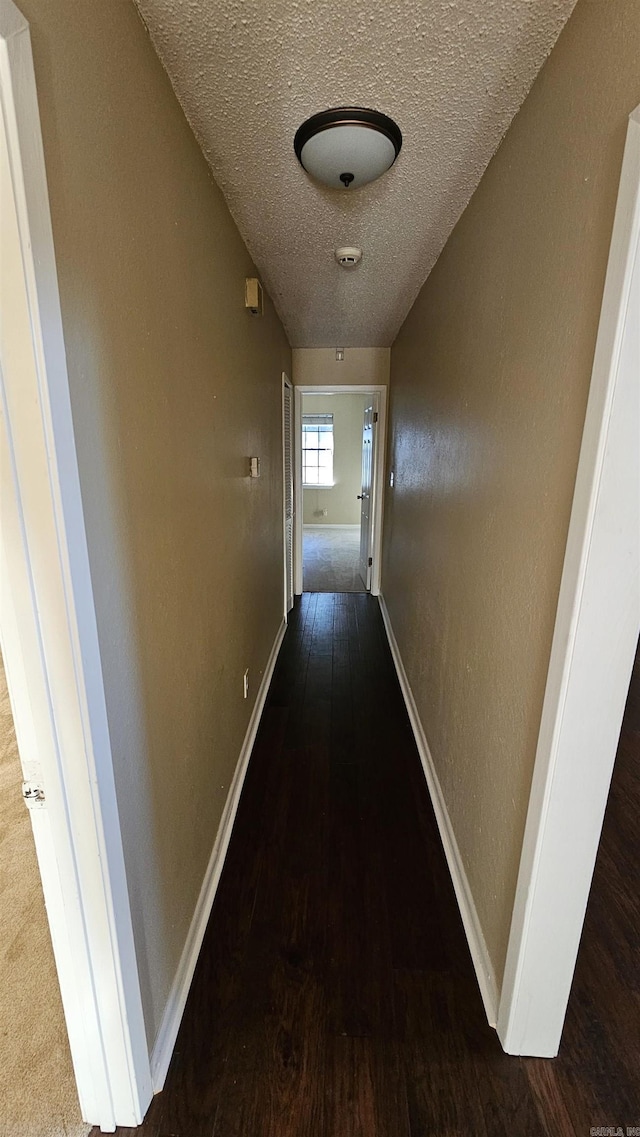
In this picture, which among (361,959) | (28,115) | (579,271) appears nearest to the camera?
(28,115)

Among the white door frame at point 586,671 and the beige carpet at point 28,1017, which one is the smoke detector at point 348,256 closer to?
the white door frame at point 586,671

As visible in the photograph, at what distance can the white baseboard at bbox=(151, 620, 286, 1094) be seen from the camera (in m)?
1.13

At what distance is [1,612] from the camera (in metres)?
0.75

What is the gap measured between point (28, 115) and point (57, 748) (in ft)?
2.99

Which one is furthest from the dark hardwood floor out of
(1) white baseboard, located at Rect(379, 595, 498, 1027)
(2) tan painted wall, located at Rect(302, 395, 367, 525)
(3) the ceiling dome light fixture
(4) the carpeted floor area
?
(2) tan painted wall, located at Rect(302, 395, 367, 525)

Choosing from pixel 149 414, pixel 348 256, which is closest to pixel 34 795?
pixel 149 414

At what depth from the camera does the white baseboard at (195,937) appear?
3.72 ft

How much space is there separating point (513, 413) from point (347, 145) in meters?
0.85

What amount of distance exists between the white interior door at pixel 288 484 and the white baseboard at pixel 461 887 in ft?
6.14

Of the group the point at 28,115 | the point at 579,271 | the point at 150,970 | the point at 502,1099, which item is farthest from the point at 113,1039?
the point at 579,271

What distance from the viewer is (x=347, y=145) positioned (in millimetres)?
1272

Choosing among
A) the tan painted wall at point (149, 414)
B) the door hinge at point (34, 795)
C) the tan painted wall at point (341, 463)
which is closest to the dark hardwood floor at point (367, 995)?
the tan painted wall at point (149, 414)

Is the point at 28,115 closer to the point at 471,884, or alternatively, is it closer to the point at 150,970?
the point at 150,970

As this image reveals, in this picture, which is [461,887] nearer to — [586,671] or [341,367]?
[586,671]
